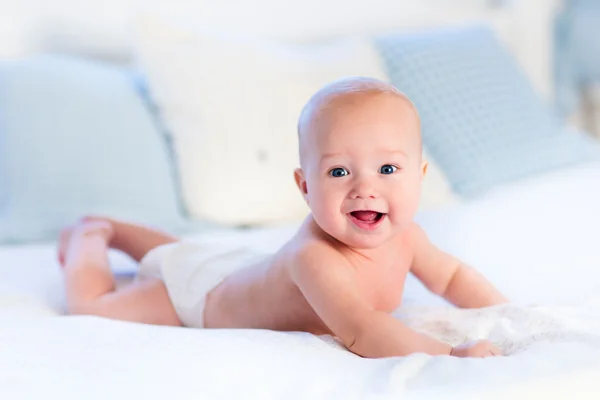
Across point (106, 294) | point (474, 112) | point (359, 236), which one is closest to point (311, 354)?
point (359, 236)

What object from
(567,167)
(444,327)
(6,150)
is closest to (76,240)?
(6,150)

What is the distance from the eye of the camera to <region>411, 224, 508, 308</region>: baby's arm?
1.06 metres

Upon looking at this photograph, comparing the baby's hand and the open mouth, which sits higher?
the open mouth

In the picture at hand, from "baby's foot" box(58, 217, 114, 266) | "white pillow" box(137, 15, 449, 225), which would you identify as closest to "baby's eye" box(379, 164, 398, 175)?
"baby's foot" box(58, 217, 114, 266)

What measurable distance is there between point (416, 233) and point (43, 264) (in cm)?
68

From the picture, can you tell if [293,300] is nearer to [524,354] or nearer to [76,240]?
[524,354]

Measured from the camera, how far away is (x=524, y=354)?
768 millimetres

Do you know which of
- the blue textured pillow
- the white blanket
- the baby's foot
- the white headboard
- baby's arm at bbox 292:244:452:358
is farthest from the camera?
the white headboard

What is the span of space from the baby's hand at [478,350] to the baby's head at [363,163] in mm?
164

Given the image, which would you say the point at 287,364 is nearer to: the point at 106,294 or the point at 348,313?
the point at 348,313

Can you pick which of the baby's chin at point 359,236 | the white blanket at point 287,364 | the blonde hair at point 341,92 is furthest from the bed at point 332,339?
the blonde hair at point 341,92

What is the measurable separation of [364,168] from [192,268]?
37 centimetres

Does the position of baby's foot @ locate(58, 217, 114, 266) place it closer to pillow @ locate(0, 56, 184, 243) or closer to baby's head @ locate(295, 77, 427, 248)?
pillow @ locate(0, 56, 184, 243)

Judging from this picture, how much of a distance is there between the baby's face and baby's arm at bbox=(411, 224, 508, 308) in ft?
0.55
